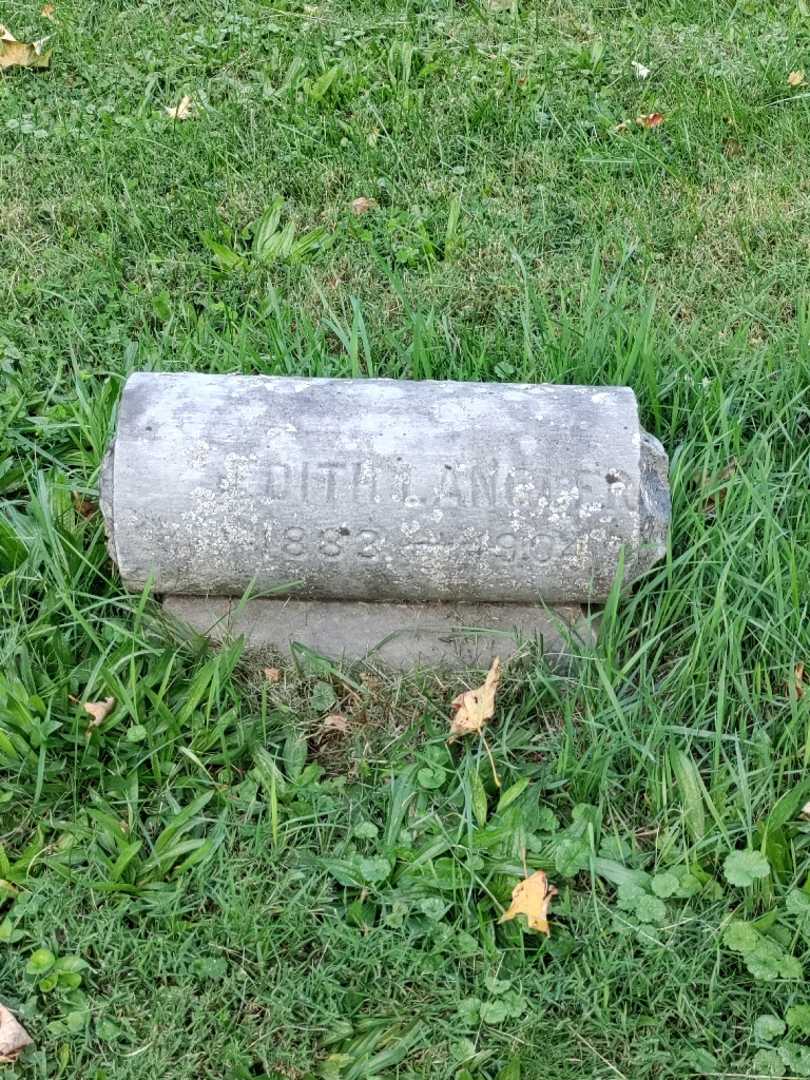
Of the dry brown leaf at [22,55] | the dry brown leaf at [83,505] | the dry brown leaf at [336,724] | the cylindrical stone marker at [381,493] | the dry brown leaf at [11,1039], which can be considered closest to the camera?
the dry brown leaf at [11,1039]

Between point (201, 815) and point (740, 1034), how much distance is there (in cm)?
116

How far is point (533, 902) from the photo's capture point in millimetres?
2199

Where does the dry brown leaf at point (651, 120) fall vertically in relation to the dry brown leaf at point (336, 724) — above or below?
above

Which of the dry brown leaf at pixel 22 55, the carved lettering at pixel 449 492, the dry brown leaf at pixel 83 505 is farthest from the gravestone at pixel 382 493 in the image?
the dry brown leaf at pixel 22 55

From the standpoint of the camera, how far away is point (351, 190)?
4.02 metres

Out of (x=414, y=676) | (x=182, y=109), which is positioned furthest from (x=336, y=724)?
(x=182, y=109)

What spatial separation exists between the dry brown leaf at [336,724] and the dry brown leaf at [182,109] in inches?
106

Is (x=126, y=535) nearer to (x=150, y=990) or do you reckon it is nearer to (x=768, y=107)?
(x=150, y=990)

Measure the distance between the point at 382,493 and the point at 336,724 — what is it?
56cm

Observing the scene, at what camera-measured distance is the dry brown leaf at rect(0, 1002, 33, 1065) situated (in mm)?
2041

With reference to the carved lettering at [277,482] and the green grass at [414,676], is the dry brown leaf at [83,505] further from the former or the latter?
the carved lettering at [277,482]

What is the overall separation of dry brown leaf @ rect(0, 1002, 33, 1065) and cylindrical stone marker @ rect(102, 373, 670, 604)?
0.95 m

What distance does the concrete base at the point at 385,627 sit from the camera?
2.67 metres

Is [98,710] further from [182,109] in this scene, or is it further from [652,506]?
[182,109]
